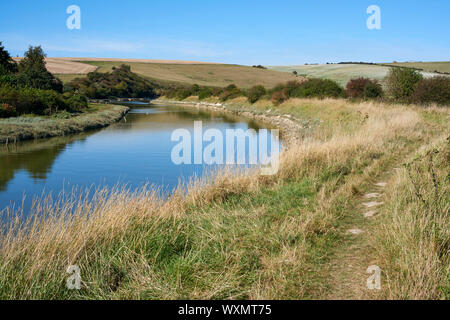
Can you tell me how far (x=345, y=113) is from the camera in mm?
19062

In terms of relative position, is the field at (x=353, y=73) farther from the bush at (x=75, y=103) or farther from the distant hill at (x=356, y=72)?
the bush at (x=75, y=103)

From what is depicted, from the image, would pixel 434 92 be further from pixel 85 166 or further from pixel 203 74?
pixel 203 74

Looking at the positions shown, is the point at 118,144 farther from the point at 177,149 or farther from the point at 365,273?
the point at 365,273

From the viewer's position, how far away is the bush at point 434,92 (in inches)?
795

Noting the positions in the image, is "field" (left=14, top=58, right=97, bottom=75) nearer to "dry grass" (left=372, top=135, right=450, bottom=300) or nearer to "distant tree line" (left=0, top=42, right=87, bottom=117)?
"distant tree line" (left=0, top=42, right=87, bottom=117)

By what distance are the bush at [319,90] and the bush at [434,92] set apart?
339 inches

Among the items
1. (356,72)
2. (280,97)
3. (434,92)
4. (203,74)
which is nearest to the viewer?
(434,92)

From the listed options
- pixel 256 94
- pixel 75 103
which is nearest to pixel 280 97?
pixel 256 94

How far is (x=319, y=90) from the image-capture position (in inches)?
1227

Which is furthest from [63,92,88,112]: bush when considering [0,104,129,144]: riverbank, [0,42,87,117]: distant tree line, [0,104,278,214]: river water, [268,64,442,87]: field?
[268,64,442,87]: field

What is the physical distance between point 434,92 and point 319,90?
37.6 ft

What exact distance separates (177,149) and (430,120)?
10608mm

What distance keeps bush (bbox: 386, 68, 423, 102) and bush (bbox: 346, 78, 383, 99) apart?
40.0 inches
